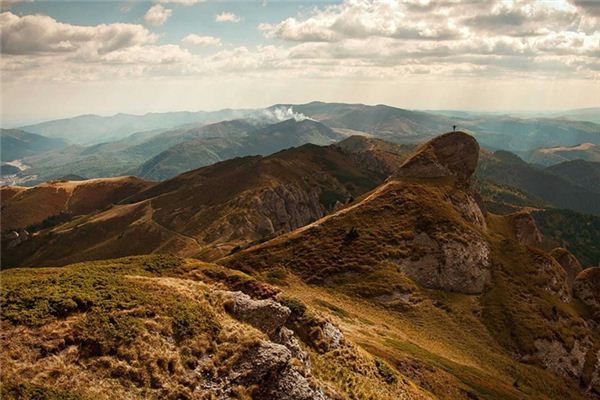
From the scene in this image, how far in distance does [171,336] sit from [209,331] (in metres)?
3.21

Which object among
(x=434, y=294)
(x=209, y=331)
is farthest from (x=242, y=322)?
(x=434, y=294)

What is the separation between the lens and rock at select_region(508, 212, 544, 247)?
158375mm

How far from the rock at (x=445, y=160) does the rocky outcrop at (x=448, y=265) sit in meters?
40.6

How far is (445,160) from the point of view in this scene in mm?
154500

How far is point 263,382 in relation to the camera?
3231 cm

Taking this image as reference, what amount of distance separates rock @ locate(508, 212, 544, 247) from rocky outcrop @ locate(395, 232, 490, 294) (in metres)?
53.8

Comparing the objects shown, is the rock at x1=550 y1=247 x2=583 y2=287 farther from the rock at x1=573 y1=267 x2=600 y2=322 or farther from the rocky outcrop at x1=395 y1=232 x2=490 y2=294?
the rocky outcrop at x1=395 y1=232 x2=490 y2=294

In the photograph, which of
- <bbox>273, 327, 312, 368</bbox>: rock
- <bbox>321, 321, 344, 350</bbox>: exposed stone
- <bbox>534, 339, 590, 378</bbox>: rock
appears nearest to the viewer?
<bbox>273, 327, 312, 368</bbox>: rock

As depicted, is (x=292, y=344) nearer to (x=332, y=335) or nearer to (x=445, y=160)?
(x=332, y=335)

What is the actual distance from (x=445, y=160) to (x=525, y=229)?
42366 mm

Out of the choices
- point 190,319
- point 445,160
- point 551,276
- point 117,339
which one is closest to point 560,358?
point 551,276

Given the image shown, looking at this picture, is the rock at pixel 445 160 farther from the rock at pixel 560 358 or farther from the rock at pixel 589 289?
the rock at pixel 560 358

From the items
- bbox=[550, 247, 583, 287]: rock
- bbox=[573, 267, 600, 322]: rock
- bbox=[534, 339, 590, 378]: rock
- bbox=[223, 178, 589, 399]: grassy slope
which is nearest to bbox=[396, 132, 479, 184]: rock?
bbox=[223, 178, 589, 399]: grassy slope

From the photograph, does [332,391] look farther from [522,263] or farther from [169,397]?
[522,263]
